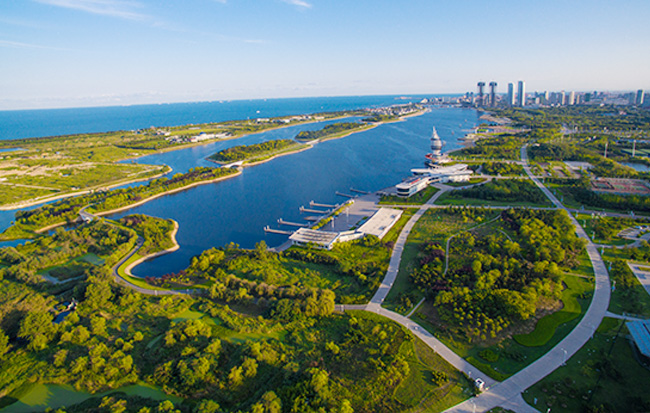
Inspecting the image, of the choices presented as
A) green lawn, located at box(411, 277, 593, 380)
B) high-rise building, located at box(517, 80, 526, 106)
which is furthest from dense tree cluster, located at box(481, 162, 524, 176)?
high-rise building, located at box(517, 80, 526, 106)

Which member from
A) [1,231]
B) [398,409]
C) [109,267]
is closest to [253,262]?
[109,267]

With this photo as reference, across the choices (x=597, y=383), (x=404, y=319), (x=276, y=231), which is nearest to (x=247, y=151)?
(x=276, y=231)

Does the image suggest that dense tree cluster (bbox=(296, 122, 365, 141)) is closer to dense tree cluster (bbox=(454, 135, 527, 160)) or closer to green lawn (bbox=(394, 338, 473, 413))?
dense tree cluster (bbox=(454, 135, 527, 160))

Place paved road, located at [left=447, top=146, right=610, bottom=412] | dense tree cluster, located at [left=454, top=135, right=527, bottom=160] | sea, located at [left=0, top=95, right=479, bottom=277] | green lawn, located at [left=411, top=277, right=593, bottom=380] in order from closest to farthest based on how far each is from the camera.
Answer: paved road, located at [left=447, top=146, right=610, bottom=412] → green lawn, located at [left=411, top=277, right=593, bottom=380] → sea, located at [left=0, top=95, right=479, bottom=277] → dense tree cluster, located at [left=454, top=135, right=527, bottom=160]

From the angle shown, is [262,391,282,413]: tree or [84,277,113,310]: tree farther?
[84,277,113,310]: tree

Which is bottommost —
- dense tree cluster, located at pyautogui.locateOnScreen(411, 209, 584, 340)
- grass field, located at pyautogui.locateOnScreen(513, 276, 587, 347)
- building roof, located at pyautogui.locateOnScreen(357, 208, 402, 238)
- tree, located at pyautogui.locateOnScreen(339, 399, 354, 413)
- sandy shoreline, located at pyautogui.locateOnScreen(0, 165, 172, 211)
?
grass field, located at pyautogui.locateOnScreen(513, 276, 587, 347)

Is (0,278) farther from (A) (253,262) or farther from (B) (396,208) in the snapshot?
(B) (396,208)
